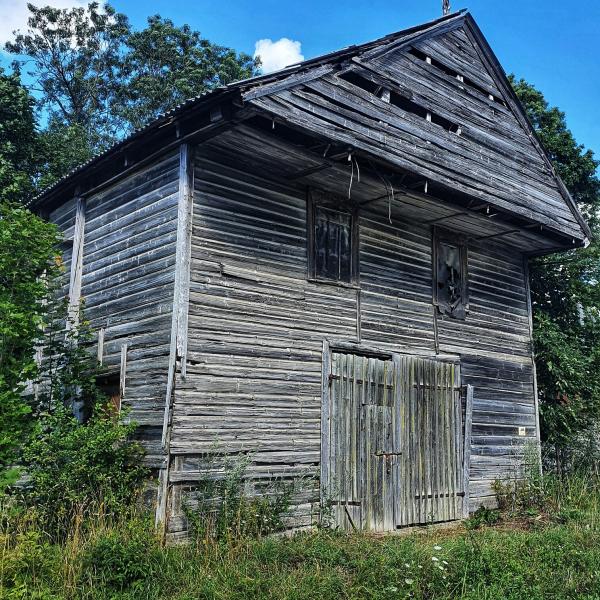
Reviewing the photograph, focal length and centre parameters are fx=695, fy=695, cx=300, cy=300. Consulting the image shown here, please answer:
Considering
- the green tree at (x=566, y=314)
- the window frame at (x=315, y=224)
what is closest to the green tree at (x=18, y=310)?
the window frame at (x=315, y=224)

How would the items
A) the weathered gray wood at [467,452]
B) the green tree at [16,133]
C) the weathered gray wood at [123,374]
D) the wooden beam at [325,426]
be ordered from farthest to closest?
the green tree at [16,133] < the weathered gray wood at [467,452] < the wooden beam at [325,426] < the weathered gray wood at [123,374]

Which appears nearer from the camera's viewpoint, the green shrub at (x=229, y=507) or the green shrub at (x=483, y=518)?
the green shrub at (x=229, y=507)

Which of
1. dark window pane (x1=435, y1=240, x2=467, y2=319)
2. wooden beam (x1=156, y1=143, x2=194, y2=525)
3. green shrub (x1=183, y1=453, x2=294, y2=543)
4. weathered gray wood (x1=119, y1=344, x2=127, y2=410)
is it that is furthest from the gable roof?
green shrub (x1=183, y1=453, x2=294, y2=543)

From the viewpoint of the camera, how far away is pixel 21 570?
6.69 metres

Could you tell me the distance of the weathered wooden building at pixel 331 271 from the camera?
9070mm

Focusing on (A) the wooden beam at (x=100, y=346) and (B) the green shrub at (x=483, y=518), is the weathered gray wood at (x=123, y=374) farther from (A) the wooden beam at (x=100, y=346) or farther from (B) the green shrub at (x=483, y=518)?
(B) the green shrub at (x=483, y=518)

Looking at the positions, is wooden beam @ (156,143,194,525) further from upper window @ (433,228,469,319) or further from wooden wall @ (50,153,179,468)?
upper window @ (433,228,469,319)

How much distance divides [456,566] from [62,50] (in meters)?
30.6

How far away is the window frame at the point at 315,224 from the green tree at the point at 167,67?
61.8 feet

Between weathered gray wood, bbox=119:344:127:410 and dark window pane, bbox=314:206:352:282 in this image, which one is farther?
dark window pane, bbox=314:206:352:282

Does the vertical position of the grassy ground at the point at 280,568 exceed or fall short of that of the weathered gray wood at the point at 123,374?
it falls short

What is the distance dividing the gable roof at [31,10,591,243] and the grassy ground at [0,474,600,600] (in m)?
5.02

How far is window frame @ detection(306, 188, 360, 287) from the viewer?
10555 mm

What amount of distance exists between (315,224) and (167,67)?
74.2 ft
